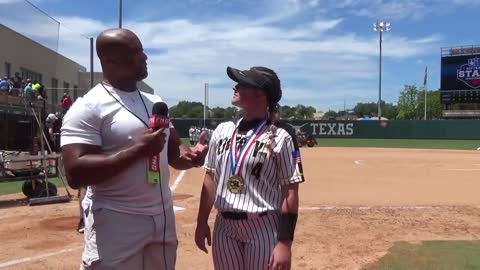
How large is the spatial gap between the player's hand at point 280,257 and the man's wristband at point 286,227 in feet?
0.12

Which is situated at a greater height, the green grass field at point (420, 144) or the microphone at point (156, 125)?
the microphone at point (156, 125)

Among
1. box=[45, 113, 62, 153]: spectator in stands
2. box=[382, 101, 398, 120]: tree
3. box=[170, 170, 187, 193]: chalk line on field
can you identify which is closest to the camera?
box=[170, 170, 187, 193]: chalk line on field

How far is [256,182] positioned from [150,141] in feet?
2.73

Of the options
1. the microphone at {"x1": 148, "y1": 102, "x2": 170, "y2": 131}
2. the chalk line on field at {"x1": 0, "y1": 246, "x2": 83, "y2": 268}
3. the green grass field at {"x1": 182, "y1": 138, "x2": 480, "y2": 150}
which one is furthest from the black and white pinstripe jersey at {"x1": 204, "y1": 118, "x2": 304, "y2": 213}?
the green grass field at {"x1": 182, "y1": 138, "x2": 480, "y2": 150}

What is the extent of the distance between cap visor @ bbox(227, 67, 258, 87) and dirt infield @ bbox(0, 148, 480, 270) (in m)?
3.27

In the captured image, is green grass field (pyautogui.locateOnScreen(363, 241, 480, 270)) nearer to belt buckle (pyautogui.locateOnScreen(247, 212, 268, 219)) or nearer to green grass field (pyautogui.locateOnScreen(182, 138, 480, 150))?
belt buckle (pyautogui.locateOnScreen(247, 212, 268, 219))

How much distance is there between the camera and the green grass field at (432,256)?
5.93 metres

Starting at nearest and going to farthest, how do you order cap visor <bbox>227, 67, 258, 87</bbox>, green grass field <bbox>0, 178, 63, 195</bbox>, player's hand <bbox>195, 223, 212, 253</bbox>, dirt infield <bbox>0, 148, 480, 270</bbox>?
cap visor <bbox>227, 67, 258, 87</bbox>, player's hand <bbox>195, 223, 212, 253</bbox>, dirt infield <bbox>0, 148, 480, 270</bbox>, green grass field <bbox>0, 178, 63, 195</bbox>

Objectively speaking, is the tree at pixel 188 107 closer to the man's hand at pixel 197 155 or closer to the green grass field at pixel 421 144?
the green grass field at pixel 421 144

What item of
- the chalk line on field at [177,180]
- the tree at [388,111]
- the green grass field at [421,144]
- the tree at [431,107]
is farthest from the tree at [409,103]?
the chalk line on field at [177,180]

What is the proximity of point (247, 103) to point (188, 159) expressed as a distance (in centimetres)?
47

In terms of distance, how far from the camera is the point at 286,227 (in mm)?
3057

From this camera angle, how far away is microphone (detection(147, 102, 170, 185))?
2532mm

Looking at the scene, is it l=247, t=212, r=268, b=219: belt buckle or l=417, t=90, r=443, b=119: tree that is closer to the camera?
l=247, t=212, r=268, b=219: belt buckle
